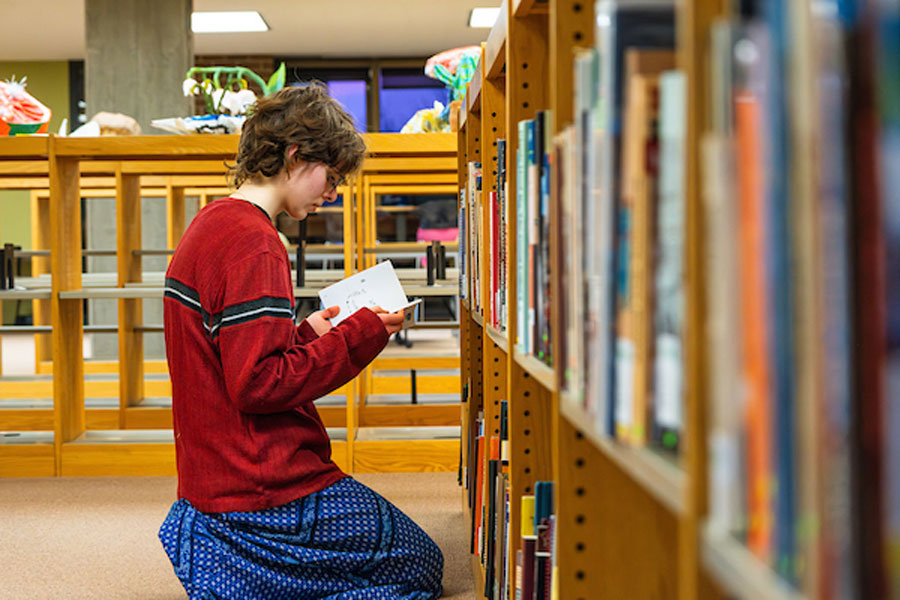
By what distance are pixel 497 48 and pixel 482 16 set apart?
686 centimetres

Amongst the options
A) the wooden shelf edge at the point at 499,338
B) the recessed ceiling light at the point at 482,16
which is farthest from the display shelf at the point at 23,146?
the recessed ceiling light at the point at 482,16

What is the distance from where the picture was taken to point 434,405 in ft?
12.7

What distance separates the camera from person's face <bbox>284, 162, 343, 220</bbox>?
5.86 feet

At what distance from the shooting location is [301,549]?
177 cm

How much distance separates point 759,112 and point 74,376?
320 centimetres

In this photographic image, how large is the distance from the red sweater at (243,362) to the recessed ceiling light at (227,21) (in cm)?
639

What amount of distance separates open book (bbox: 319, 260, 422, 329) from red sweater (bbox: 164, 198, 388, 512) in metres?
0.13

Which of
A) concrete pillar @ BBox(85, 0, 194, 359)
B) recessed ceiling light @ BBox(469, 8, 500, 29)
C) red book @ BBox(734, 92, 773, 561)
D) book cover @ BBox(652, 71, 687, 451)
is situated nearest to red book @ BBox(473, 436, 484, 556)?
book cover @ BBox(652, 71, 687, 451)

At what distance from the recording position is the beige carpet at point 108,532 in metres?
2.12

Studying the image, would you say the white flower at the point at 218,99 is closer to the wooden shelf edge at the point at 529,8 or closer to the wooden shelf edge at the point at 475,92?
the wooden shelf edge at the point at 475,92

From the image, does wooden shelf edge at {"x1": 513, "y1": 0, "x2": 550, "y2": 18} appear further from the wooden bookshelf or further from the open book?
the open book

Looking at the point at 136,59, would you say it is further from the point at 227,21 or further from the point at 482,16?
the point at 482,16

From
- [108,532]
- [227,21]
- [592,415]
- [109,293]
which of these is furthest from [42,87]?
[592,415]

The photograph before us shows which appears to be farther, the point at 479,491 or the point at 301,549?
the point at 479,491
